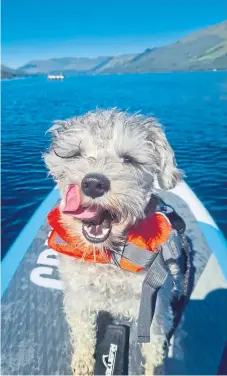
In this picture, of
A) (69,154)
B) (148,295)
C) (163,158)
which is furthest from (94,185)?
(148,295)

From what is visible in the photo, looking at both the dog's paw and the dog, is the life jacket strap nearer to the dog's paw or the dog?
the dog

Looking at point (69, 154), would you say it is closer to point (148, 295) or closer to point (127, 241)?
point (127, 241)

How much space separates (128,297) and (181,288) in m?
1.26

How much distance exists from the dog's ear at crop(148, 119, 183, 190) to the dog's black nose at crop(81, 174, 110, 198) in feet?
3.00

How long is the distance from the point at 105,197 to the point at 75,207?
274 mm

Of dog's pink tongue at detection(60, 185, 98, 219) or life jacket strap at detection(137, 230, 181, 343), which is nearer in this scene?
dog's pink tongue at detection(60, 185, 98, 219)

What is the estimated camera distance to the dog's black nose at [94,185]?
3000 millimetres

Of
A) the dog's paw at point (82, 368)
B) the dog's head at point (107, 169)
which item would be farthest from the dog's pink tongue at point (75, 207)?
the dog's paw at point (82, 368)

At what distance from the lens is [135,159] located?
3.57m

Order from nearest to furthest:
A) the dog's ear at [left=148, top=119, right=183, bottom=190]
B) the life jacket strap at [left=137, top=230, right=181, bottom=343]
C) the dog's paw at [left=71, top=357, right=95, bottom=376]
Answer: the life jacket strap at [left=137, top=230, right=181, bottom=343] < the dog's ear at [left=148, top=119, right=183, bottom=190] < the dog's paw at [left=71, top=357, right=95, bottom=376]

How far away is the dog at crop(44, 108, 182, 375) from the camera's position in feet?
10.4

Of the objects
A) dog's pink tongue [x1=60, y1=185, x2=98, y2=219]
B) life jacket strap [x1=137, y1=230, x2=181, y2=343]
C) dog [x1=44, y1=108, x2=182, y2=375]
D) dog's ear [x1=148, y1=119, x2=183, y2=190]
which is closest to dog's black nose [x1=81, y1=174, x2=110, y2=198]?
dog [x1=44, y1=108, x2=182, y2=375]

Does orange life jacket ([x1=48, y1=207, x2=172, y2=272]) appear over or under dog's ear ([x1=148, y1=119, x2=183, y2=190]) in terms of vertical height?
under

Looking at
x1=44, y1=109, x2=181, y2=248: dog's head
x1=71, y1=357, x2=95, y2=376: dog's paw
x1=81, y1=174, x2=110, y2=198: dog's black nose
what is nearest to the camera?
x1=81, y1=174, x2=110, y2=198: dog's black nose
